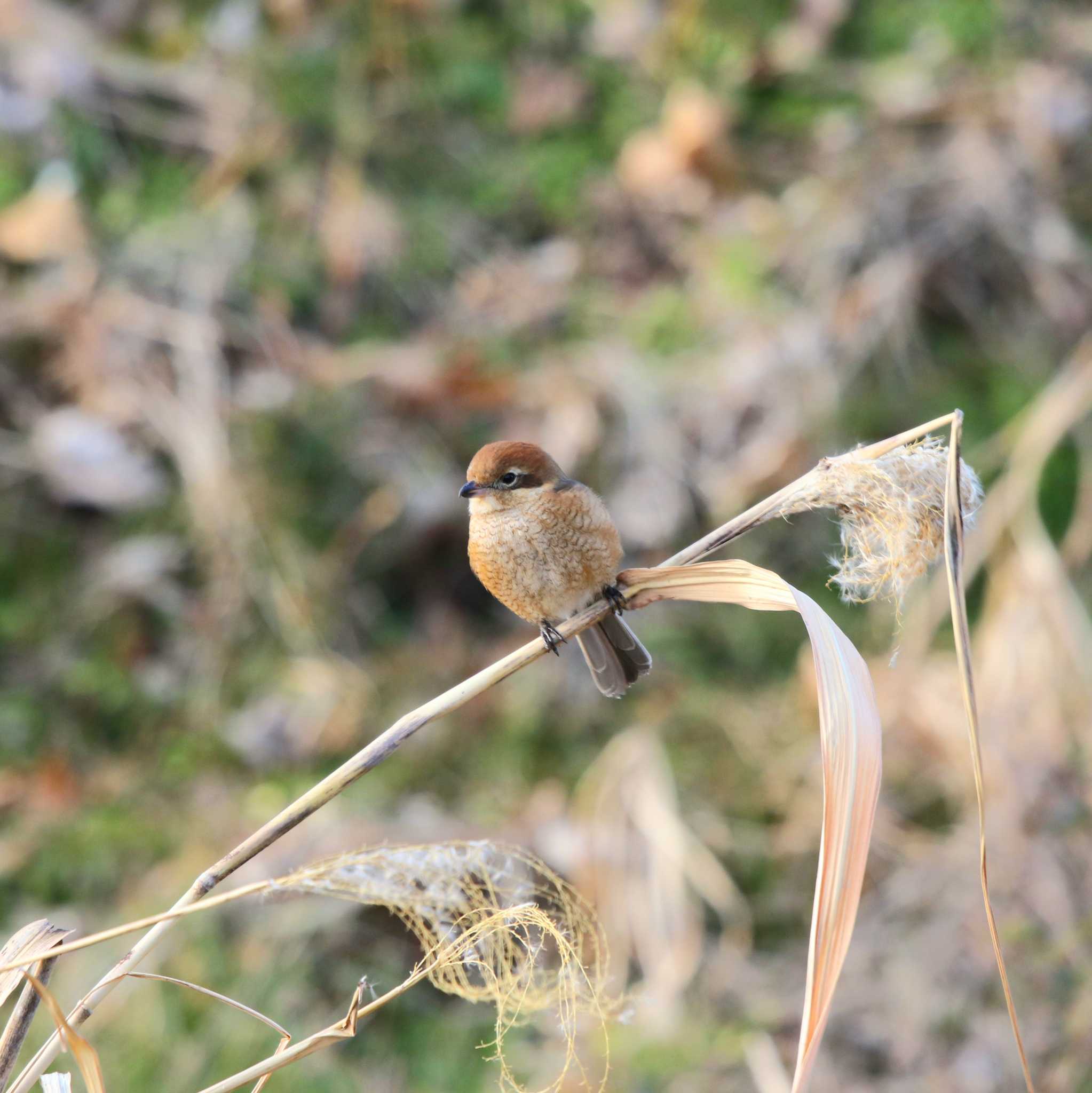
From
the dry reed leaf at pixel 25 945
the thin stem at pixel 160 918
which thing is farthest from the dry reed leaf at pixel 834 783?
the dry reed leaf at pixel 25 945

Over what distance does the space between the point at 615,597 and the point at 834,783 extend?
81 centimetres

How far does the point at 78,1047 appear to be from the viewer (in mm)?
988

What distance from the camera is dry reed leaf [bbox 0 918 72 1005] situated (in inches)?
45.1

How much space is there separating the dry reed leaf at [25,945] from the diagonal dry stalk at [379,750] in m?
0.07

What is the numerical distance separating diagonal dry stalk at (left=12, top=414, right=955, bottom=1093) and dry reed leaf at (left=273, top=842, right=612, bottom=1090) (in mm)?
63

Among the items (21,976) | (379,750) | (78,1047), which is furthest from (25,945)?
(379,750)

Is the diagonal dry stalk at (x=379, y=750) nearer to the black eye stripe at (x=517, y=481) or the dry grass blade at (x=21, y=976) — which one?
the dry grass blade at (x=21, y=976)

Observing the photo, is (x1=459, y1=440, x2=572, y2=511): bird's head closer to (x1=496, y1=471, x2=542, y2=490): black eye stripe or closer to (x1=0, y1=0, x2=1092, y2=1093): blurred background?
(x1=496, y1=471, x2=542, y2=490): black eye stripe

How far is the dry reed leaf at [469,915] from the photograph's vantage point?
3.50ft

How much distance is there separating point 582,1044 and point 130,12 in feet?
16.8

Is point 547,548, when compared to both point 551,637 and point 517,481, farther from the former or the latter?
point 551,637

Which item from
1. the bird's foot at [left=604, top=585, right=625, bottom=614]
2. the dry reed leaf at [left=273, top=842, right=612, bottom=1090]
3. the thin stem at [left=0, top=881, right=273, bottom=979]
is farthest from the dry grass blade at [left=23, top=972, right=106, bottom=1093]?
the bird's foot at [left=604, top=585, right=625, bottom=614]

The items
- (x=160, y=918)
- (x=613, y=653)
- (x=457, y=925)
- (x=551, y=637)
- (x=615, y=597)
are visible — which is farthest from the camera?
(x=613, y=653)

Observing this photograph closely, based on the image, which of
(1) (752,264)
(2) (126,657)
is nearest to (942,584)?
(1) (752,264)
